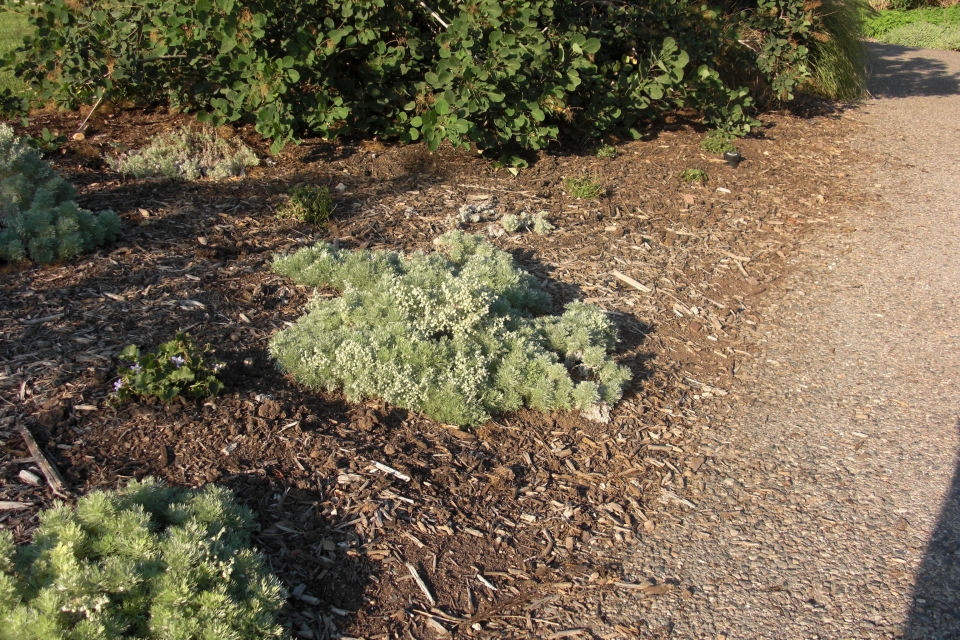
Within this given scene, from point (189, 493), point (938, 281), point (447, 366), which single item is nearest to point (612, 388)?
point (447, 366)

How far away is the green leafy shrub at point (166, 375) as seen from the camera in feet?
10.3

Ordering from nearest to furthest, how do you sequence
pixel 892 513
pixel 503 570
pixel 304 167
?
pixel 503 570 → pixel 892 513 → pixel 304 167

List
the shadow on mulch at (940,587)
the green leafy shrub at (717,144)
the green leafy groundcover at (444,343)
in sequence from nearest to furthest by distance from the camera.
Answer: the shadow on mulch at (940,587), the green leafy groundcover at (444,343), the green leafy shrub at (717,144)

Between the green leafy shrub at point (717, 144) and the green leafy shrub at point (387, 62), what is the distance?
0.15 meters

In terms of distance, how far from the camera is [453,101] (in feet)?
18.2

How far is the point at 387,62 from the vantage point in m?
5.99

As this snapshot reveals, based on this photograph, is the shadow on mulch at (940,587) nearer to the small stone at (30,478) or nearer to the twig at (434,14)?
the small stone at (30,478)

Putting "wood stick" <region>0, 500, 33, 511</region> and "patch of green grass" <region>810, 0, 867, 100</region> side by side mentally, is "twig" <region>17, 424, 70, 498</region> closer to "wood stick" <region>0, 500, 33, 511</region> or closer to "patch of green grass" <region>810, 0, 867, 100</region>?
"wood stick" <region>0, 500, 33, 511</region>

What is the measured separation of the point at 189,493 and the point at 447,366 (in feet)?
4.42

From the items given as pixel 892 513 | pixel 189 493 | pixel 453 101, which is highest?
pixel 453 101

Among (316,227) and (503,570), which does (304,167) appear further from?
(503,570)

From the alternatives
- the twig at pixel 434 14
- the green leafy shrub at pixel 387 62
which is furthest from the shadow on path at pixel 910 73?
the twig at pixel 434 14

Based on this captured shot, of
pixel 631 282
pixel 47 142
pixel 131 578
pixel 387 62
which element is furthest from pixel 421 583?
pixel 47 142

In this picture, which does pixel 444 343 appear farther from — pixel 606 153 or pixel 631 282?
pixel 606 153
